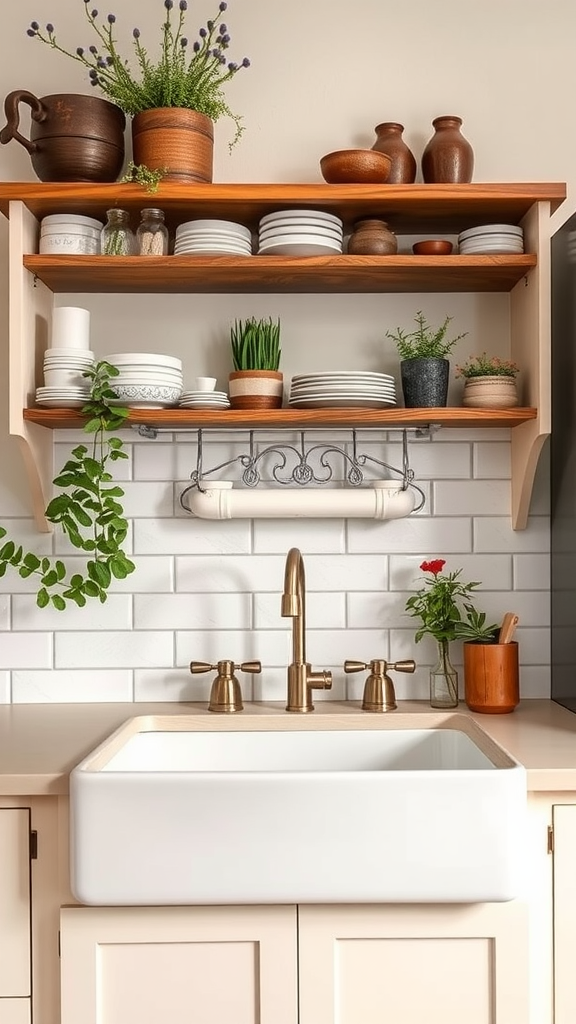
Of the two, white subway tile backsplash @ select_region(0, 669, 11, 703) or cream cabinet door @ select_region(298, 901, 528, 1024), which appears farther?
white subway tile backsplash @ select_region(0, 669, 11, 703)

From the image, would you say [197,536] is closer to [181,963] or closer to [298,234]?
[298,234]

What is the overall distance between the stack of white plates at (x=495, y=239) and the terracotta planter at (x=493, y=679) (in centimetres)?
80

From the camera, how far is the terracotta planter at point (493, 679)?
77.9 inches

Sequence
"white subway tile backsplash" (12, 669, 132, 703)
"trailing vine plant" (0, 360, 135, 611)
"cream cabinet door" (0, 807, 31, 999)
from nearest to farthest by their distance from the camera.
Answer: "cream cabinet door" (0, 807, 31, 999), "trailing vine plant" (0, 360, 135, 611), "white subway tile backsplash" (12, 669, 132, 703)

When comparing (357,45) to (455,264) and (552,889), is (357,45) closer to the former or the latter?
(455,264)

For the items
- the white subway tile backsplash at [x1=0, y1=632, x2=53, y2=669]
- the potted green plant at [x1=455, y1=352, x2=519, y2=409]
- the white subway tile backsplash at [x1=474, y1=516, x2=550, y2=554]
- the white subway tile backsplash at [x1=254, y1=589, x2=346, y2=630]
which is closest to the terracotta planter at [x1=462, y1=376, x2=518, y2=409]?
the potted green plant at [x1=455, y1=352, x2=519, y2=409]

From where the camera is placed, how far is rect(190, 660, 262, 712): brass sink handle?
1.98 m

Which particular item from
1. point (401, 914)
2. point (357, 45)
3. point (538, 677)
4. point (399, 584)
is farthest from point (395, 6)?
point (401, 914)

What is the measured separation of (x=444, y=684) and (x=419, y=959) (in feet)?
2.16

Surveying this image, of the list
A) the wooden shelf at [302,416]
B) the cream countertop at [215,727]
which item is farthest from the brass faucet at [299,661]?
the wooden shelf at [302,416]

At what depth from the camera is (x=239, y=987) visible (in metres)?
1.48

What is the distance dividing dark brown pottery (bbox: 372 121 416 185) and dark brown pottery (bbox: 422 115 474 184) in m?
0.03

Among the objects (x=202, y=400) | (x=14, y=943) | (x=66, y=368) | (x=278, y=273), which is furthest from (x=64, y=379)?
(x=14, y=943)

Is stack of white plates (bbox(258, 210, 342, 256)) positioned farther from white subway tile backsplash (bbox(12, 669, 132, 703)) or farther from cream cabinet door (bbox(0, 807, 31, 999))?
cream cabinet door (bbox(0, 807, 31, 999))
